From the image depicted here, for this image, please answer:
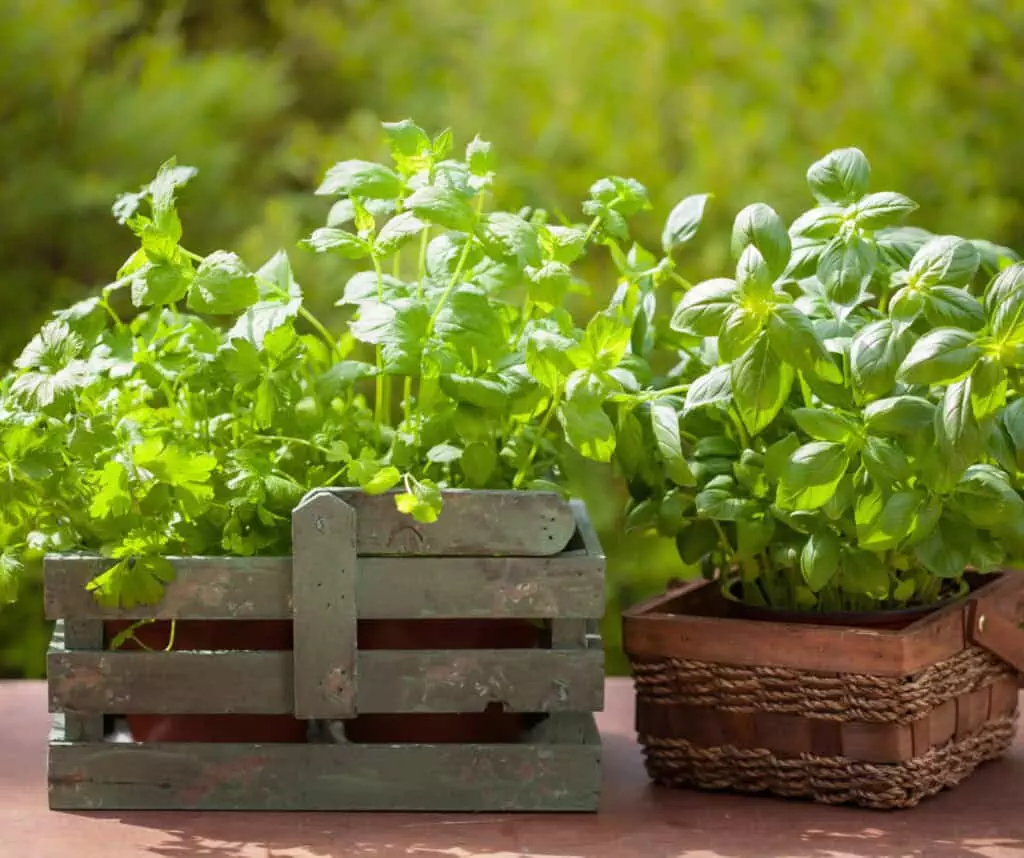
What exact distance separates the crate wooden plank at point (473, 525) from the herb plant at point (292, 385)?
0.9 inches

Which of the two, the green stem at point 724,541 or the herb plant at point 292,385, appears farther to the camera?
the green stem at point 724,541

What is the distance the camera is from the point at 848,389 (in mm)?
975

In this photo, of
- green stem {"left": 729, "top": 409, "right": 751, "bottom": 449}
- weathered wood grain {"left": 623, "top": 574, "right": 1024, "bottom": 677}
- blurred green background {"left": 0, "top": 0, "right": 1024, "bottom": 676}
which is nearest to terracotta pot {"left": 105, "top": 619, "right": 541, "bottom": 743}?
weathered wood grain {"left": 623, "top": 574, "right": 1024, "bottom": 677}

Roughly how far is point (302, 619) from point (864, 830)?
1.33ft

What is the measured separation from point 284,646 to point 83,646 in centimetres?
14

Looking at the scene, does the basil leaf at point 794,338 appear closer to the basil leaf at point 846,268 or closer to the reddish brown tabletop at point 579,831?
the basil leaf at point 846,268

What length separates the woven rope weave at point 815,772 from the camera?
3.38 feet

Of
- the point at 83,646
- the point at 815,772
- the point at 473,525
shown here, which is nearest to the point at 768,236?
the point at 473,525

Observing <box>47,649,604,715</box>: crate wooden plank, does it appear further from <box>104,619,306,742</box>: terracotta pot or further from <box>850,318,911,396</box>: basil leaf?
<box>850,318,911,396</box>: basil leaf

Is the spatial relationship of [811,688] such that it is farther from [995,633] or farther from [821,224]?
[821,224]

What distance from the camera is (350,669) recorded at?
995 millimetres

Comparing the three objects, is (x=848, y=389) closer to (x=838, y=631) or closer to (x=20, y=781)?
(x=838, y=631)

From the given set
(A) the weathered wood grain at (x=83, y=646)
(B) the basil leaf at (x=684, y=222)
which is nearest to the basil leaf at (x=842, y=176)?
(B) the basil leaf at (x=684, y=222)

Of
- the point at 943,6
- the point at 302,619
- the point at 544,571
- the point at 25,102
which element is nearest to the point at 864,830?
the point at 544,571
